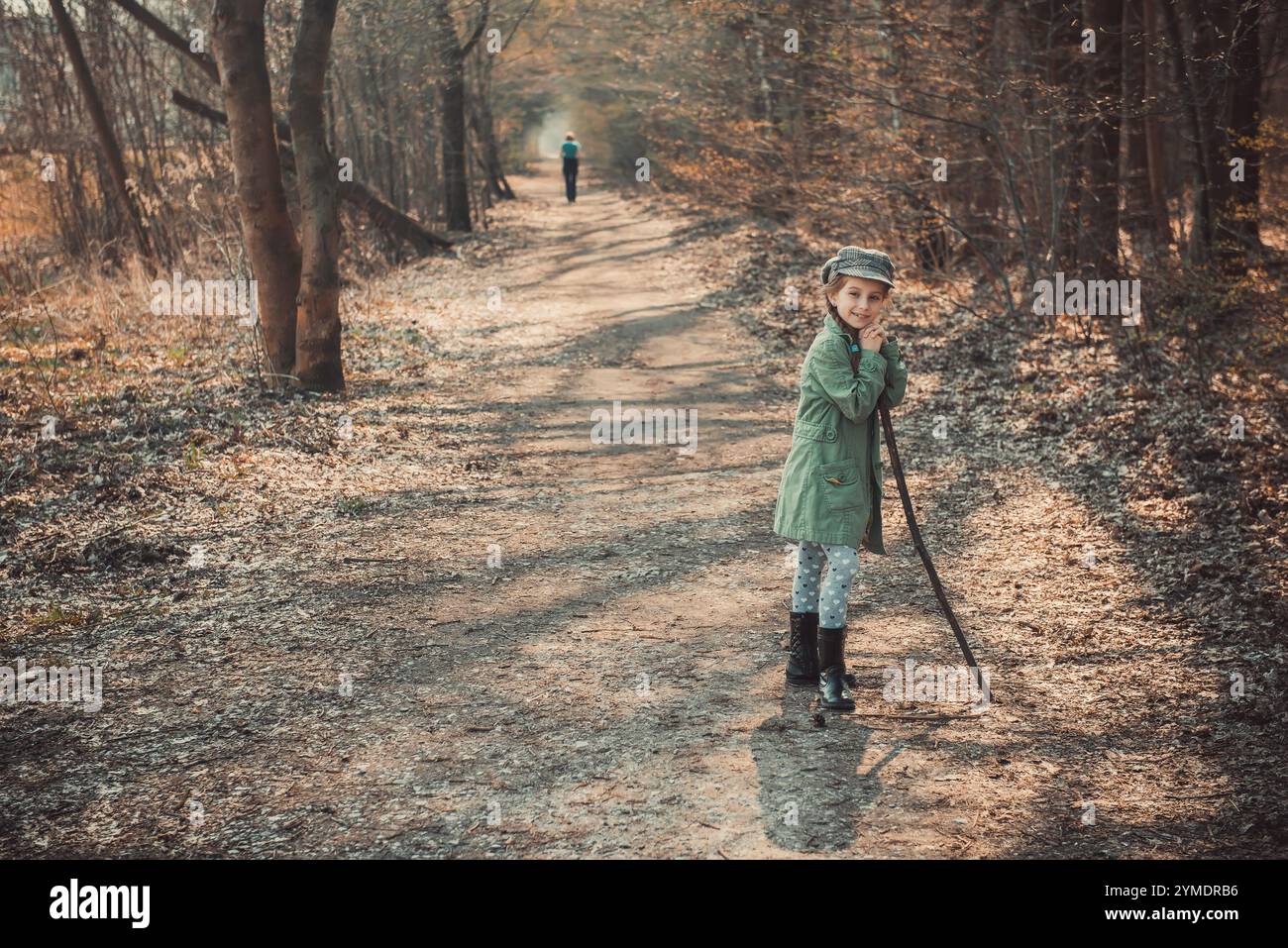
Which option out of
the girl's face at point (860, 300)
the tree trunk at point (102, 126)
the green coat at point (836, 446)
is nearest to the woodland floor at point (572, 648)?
the green coat at point (836, 446)

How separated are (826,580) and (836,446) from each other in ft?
1.79

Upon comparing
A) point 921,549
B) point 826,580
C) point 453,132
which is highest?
point 453,132

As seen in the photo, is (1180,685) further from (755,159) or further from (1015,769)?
(755,159)

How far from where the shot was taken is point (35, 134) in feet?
52.4

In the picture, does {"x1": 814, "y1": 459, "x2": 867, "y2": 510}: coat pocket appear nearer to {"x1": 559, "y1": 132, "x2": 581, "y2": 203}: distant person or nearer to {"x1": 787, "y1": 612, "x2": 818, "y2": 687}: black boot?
{"x1": 787, "y1": 612, "x2": 818, "y2": 687}: black boot

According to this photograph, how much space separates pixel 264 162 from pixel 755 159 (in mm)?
10321

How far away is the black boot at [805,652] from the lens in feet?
15.1

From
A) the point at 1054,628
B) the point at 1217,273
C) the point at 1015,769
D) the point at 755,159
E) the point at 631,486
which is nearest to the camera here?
the point at 1015,769

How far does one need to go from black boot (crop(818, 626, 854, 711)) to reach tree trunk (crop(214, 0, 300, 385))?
6.91m

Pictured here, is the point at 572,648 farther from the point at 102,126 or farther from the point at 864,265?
the point at 102,126

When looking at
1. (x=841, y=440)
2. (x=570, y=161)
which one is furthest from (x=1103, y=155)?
(x=570, y=161)

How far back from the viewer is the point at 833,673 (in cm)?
440

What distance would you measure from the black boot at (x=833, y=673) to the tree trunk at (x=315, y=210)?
6.68 metres
